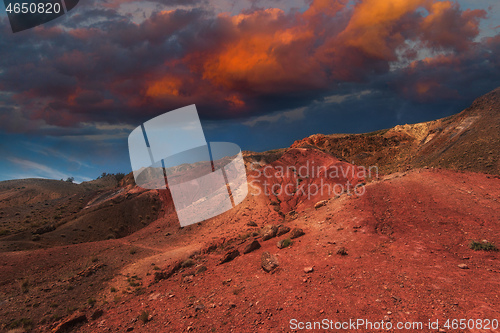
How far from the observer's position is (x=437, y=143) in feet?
158

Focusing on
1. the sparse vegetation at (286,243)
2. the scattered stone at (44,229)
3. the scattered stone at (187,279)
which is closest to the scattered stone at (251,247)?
the sparse vegetation at (286,243)

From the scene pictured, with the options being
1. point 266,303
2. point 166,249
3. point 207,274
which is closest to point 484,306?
point 266,303

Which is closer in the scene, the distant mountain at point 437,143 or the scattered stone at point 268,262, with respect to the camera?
the scattered stone at point 268,262

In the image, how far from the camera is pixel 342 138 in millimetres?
74688

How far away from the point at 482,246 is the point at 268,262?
383 inches

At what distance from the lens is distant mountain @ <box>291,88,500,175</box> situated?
1277 inches

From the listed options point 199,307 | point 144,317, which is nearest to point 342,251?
point 199,307

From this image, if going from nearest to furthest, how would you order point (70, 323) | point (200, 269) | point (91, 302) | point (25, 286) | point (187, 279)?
point (70, 323), point (187, 279), point (200, 269), point (91, 302), point (25, 286)

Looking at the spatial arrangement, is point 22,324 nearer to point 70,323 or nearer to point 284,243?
point 70,323

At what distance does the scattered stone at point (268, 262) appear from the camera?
11184 millimetres

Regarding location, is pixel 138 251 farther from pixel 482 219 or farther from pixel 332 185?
pixel 482 219

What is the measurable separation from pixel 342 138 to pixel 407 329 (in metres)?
74.0

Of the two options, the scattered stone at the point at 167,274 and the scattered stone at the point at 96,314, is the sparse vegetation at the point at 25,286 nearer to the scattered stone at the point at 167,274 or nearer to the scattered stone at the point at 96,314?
the scattered stone at the point at 96,314

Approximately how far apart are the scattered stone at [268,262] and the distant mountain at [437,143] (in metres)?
29.8
